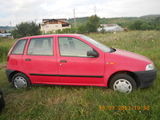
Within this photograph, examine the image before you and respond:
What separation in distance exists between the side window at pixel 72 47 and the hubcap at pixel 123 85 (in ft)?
3.41

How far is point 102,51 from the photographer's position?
12.9 ft

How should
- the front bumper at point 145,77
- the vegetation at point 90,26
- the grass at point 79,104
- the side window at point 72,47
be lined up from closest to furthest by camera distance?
the grass at point 79,104 < the front bumper at point 145,77 < the side window at point 72,47 < the vegetation at point 90,26

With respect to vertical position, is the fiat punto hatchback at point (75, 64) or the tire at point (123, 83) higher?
the fiat punto hatchback at point (75, 64)

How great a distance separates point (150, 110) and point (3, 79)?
4957 mm

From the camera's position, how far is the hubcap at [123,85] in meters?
3.86

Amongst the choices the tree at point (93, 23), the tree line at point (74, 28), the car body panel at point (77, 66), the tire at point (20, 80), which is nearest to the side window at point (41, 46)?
the car body panel at point (77, 66)

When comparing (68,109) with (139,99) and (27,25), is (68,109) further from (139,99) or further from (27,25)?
→ (27,25)

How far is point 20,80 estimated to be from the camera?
15.3 feet

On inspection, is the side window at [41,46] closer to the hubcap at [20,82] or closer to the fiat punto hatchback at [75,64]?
the fiat punto hatchback at [75,64]

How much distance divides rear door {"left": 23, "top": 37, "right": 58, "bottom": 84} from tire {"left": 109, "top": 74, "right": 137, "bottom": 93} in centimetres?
150

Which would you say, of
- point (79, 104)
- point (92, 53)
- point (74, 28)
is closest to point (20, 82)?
point (79, 104)

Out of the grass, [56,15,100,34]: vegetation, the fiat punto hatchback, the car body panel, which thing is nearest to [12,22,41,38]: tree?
[56,15,100,34]: vegetation

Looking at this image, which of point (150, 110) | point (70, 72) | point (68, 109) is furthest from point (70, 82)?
point (150, 110)

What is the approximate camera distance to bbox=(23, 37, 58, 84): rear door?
4203mm
